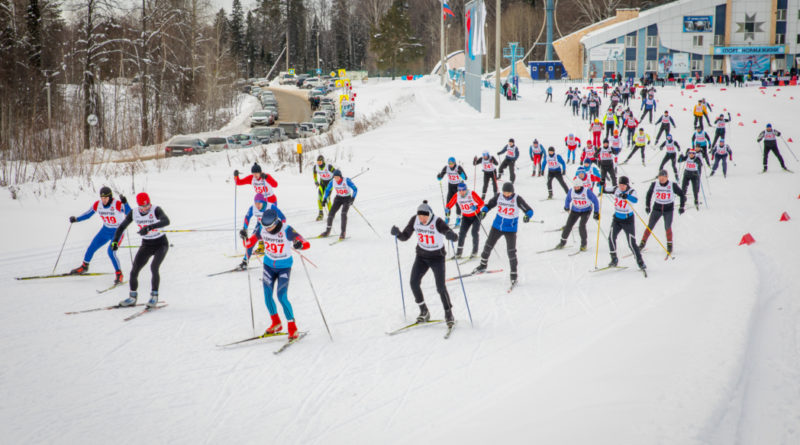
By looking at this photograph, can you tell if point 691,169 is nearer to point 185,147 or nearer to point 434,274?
point 434,274

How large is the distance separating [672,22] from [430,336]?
46.7 m

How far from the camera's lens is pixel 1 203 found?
14.1 m

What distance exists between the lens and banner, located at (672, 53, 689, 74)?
45875 millimetres

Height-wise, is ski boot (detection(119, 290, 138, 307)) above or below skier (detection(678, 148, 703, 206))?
below

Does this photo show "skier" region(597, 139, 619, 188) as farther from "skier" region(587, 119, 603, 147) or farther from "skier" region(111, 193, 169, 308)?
"skier" region(111, 193, 169, 308)

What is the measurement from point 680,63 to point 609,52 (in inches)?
238

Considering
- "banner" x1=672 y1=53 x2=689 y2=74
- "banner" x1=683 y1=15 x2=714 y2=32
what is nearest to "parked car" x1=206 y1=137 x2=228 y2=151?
"banner" x1=672 y1=53 x2=689 y2=74

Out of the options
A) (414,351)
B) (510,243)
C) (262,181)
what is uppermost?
(262,181)

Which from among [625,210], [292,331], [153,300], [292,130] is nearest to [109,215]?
[153,300]

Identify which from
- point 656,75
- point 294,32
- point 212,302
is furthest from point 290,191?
point 294,32

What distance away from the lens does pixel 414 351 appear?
709 centimetres

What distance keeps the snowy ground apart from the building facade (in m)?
36.3

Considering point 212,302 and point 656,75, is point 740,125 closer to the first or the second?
point 656,75

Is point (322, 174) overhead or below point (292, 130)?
below
